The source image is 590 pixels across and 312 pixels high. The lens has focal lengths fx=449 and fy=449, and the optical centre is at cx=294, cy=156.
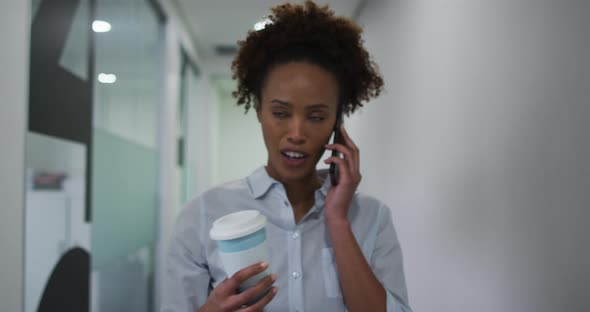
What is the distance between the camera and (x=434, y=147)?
199cm

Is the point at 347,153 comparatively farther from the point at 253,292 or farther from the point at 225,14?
the point at 225,14

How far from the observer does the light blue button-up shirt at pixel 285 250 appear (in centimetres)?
100

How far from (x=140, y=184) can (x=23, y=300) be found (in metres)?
1.92

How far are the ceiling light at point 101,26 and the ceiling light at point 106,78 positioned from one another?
0.23 metres

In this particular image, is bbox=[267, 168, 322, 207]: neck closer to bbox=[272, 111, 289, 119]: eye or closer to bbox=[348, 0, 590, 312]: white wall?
bbox=[272, 111, 289, 119]: eye

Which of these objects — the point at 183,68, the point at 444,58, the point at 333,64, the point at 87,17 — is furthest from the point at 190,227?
the point at 183,68

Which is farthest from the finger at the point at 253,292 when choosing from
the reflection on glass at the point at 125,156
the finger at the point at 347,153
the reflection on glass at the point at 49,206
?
the reflection on glass at the point at 125,156

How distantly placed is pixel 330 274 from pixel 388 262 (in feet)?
0.47

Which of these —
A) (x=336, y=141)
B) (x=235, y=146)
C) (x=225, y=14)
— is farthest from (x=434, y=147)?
(x=235, y=146)

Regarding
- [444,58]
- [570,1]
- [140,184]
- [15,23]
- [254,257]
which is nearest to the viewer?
[254,257]

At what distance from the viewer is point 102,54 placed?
7.88ft

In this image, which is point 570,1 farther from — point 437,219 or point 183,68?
point 183,68

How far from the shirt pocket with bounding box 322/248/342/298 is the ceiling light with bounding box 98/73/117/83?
5.89 ft

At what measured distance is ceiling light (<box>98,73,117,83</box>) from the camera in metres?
2.36
